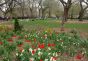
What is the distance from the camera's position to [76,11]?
250 ft

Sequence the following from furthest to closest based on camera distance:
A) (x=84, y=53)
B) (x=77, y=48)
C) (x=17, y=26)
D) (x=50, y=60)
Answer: (x=17, y=26), (x=77, y=48), (x=84, y=53), (x=50, y=60)

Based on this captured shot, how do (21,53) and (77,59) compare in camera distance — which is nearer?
(21,53)

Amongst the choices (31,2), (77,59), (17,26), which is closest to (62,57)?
(77,59)

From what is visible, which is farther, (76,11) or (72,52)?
(76,11)

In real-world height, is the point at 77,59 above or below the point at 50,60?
below

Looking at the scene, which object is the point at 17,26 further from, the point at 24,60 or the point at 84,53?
the point at 24,60

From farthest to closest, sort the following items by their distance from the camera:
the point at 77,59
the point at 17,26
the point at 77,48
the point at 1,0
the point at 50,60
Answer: the point at 1,0 < the point at 17,26 < the point at 77,48 < the point at 77,59 < the point at 50,60

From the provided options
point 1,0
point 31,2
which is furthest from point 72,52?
point 31,2

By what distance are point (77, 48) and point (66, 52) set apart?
1.04 m

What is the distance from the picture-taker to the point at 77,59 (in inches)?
325

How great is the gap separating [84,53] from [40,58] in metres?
2.92

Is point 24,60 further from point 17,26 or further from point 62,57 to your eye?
point 17,26

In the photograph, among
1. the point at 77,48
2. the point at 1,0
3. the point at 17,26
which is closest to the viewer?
the point at 77,48

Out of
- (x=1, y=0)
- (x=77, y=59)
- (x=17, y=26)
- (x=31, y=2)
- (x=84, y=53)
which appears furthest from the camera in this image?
(x=31, y=2)
